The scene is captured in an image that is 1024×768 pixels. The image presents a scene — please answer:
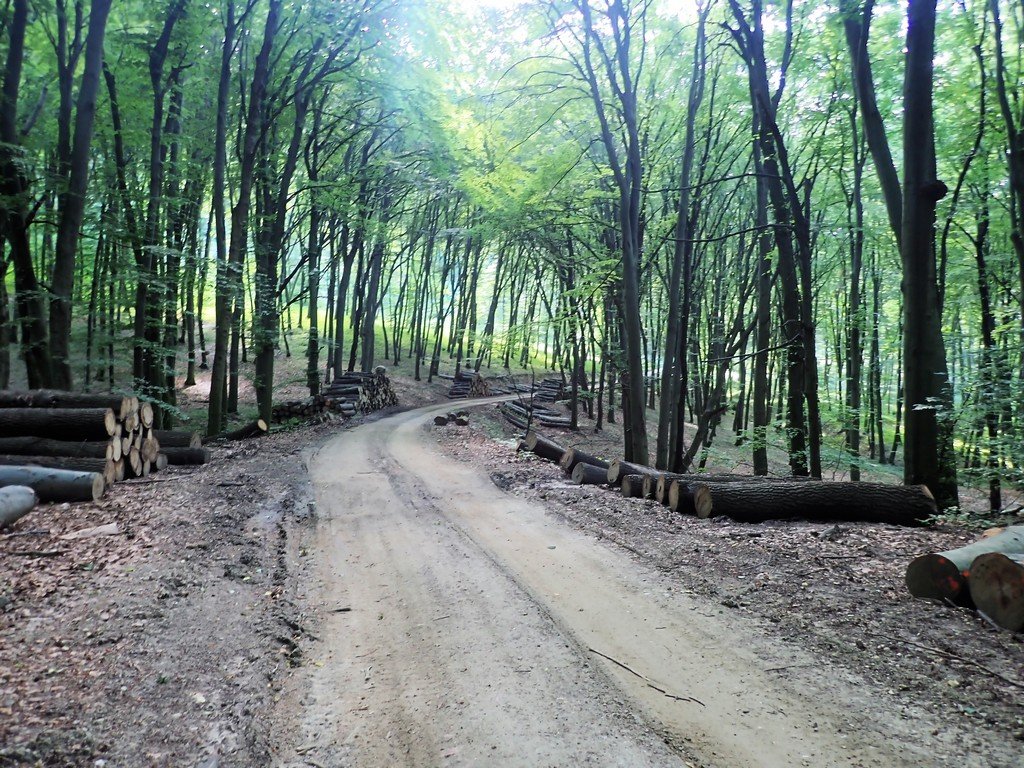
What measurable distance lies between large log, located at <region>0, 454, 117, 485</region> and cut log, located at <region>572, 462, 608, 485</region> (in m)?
7.30

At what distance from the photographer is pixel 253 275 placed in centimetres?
1744

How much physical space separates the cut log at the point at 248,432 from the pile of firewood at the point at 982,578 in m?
14.3

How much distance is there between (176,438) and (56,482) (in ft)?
13.6

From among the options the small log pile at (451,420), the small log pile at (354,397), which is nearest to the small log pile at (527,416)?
the small log pile at (451,420)

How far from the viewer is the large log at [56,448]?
857cm

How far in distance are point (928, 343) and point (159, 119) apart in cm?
1601

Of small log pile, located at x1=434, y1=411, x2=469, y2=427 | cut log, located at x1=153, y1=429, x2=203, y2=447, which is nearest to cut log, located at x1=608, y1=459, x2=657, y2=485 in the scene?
cut log, located at x1=153, y1=429, x2=203, y2=447

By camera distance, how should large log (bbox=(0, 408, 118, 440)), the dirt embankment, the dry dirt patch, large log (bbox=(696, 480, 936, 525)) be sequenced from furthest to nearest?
large log (bbox=(0, 408, 118, 440)) → large log (bbox=(696, 480, 936, 525)) → the dry dirt patch → the dirt embankment

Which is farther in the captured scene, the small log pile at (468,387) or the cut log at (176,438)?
the small log pile at (468,387)

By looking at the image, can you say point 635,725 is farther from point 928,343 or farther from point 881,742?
point 928,343

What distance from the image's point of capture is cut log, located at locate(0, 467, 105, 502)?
7.25 m

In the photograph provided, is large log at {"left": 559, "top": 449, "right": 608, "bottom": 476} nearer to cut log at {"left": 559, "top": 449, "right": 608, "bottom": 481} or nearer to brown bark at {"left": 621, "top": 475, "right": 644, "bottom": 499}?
cut log at {"left": 559, "top": 449, "right": 608, "bottom": 481}

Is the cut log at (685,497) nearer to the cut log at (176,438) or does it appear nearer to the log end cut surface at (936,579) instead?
the log end cut surface at (936,579)

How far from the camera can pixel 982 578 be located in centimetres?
450
